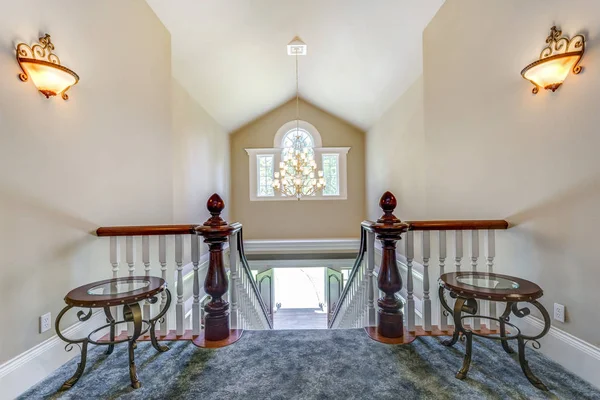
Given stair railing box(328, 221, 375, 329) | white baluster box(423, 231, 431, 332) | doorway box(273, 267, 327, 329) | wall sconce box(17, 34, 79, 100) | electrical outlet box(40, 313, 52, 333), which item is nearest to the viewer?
wall sconce box(17, 34, 79, 100)

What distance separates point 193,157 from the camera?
4.34 meters

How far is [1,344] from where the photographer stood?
1.48m

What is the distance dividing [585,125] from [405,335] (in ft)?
5.78

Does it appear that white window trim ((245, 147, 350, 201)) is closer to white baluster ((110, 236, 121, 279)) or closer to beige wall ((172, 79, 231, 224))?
beige wall ((172, 79, 231, 224))

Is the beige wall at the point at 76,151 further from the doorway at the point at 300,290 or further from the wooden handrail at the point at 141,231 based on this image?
the doorway at the point at 300,290

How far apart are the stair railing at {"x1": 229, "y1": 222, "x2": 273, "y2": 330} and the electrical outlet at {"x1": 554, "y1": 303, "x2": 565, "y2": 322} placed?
2245mm

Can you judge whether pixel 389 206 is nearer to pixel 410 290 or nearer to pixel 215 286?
pixel 410 290

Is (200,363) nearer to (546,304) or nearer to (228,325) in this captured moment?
(228,325)

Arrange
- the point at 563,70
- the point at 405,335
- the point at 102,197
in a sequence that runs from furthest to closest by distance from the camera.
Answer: the point at 102,197
the point at 405,335
the point at 563,70

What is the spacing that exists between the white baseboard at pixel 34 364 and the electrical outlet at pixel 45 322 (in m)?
0.07

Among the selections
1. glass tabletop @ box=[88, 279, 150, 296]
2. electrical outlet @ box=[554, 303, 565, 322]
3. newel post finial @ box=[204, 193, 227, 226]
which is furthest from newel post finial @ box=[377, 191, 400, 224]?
glass tabletop @ box=[88, 279, 150, 296]

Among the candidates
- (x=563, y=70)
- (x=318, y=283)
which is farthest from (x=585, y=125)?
(x=318, y=283)

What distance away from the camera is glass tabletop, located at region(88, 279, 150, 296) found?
158cm

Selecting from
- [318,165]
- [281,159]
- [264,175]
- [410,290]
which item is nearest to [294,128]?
[281,159]
